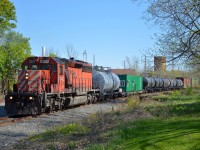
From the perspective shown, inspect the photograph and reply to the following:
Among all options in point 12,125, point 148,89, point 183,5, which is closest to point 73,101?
point 12,125

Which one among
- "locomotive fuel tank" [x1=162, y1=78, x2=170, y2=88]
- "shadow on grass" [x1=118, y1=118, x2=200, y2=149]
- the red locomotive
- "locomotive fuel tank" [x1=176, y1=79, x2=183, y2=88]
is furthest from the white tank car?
"locomotive fuel tank" [x1=176, y1=79, x2=183, y2=88]

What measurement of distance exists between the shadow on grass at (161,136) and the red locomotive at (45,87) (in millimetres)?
8978

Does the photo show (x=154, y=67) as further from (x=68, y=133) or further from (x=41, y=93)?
(x=41, y=93)

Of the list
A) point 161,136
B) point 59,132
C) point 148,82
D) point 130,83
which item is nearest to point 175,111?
point 59,132

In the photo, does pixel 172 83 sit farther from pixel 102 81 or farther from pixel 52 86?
pixel 52 86

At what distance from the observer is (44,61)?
22.0 m

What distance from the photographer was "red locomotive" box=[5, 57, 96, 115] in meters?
19.7

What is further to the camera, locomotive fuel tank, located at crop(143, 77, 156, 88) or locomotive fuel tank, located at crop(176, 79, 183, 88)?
locomotive fuel tank, located at crop(176, 79, 183, 88)

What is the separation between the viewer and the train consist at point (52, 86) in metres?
19.7

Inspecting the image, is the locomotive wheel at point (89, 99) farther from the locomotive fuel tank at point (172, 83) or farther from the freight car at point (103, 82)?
the locomotive fuel tank at point (172, 83)

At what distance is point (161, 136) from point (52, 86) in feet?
41.9

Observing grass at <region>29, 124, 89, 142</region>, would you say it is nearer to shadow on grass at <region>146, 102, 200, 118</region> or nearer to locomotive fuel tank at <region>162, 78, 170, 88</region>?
shadow on grass at <region>146, 102, 200, 118</region>

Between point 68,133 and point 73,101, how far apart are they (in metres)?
12.2

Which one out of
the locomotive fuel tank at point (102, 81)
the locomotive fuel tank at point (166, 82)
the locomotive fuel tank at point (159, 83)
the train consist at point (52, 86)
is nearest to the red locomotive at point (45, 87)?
the train consist at point (52, 86)
